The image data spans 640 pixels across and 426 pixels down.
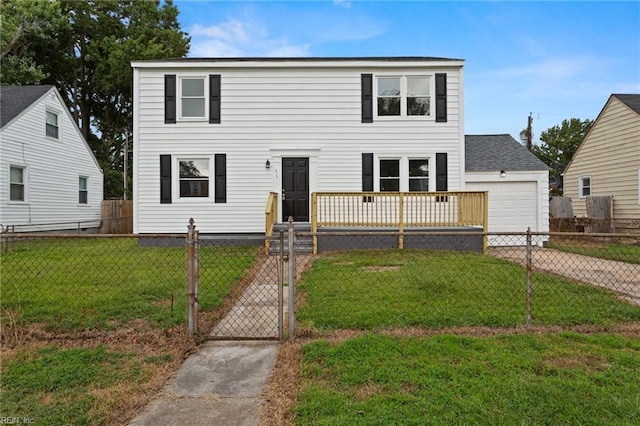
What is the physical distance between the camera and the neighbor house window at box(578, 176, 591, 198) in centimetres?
1613

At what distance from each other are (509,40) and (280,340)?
12620 mm

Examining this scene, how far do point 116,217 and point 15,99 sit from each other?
618 cm

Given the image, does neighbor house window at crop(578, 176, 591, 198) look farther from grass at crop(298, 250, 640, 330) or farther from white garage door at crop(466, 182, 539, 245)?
grass at crop(298, 250, 640, 330)

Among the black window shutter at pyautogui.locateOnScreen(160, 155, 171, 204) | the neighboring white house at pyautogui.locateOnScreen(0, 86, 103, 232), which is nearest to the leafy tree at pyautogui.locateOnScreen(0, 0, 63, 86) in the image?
the neighboring white house at pyautogui.locateOnScreen(0, 86, 103, 232)

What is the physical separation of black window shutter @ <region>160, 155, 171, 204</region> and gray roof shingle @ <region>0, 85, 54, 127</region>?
601cm

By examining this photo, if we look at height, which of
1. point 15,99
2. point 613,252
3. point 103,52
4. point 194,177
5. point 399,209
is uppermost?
point 103,52

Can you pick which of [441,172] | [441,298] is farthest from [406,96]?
[441,298]

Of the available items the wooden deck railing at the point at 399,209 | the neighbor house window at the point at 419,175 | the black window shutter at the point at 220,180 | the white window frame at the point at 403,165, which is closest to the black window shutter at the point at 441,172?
the white window frame at the point at 403,165

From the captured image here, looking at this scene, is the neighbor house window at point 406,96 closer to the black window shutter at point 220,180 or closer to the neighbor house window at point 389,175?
the neighbor house window at point 389,175

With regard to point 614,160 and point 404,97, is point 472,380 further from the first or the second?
point 614,160

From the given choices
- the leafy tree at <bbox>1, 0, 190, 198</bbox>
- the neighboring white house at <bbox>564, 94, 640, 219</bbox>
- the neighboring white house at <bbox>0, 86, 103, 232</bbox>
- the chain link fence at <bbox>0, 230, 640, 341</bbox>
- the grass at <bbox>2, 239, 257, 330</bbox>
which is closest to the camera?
the chain link fence at <bbox>0, 230, 640, 341</bbox>

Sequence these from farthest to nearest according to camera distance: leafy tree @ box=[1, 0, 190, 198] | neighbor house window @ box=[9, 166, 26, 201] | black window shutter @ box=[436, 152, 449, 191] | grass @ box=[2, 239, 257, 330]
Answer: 1. leafy tree @ box=[1, 0, 190, 198]
2. neighbor house window @ box=[9, 166, 26, 201]
3. black window shutter @ box=[436, 152, 449, 191]
4. grass @ box=[2, 239, 257, 330]

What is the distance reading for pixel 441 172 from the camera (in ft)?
36.0

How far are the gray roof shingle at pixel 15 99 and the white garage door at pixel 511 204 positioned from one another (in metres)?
15.3
